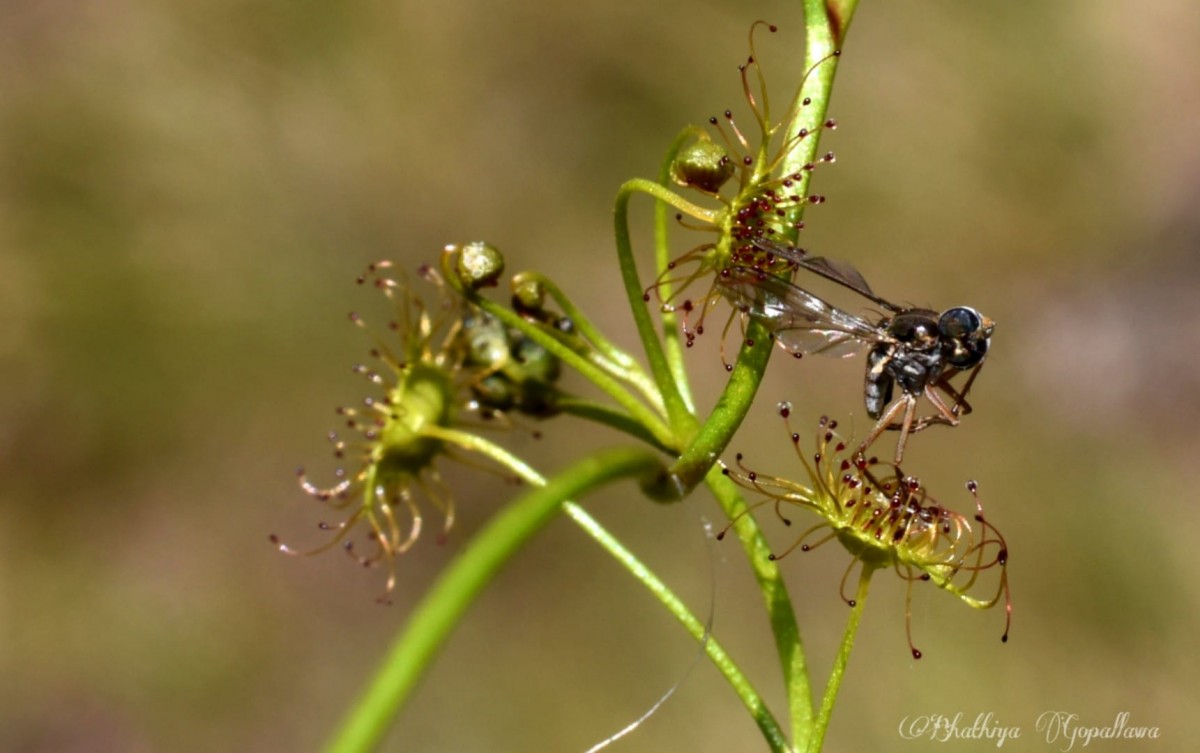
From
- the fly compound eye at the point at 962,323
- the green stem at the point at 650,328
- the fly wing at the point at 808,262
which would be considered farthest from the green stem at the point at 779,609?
the fly compound eye at the point at 962,323

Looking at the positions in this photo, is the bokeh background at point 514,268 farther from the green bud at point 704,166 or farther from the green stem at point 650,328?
the green bud at point 704,166

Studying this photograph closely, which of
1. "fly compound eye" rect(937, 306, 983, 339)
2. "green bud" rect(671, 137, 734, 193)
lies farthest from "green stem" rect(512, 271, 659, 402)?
"fly compound eye" rect(937, 306, 983, 339)

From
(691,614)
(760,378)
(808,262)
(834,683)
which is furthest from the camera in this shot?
(691,614)

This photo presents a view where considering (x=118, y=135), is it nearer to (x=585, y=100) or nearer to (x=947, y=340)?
(x=585, y=100)

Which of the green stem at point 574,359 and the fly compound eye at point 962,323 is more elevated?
the fly compound eye at point 962,323

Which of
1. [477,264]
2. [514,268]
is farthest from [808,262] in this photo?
[514,268]

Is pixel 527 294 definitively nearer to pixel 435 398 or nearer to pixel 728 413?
pixel 435 398

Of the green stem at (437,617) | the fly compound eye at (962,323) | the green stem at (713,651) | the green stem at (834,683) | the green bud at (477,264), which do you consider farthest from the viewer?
the green bud at (477,264)
